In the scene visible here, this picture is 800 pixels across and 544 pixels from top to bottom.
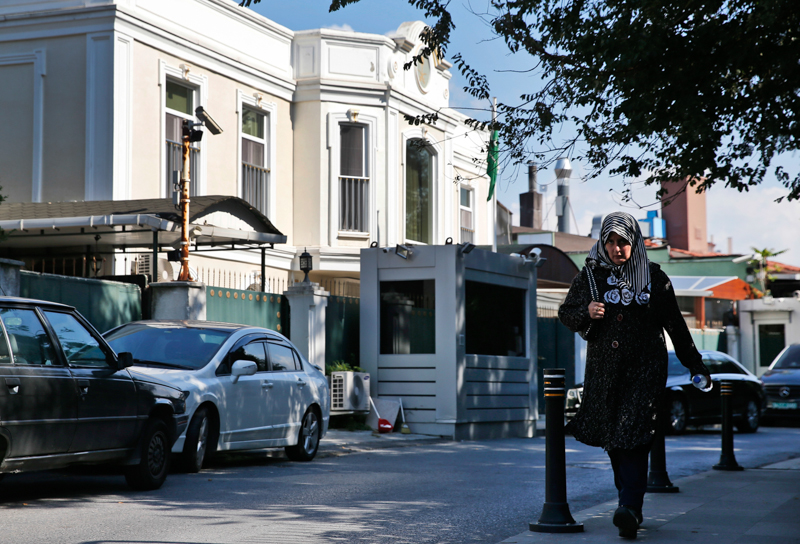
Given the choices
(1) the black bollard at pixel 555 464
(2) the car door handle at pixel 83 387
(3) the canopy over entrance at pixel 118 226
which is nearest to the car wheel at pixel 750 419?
(3) the canopy over entrance at pixel 118 226

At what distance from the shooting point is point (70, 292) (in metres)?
12.3

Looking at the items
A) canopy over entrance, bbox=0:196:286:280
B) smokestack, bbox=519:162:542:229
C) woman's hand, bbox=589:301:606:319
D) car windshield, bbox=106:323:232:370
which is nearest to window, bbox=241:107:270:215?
canopy over entrance, bbox=0:196:286:280

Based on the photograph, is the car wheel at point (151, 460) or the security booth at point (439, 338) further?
the security booth at point (439, 338)

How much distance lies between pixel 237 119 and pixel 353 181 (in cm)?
Result: 310

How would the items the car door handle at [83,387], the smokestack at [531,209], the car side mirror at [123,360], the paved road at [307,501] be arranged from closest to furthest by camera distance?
the paved road at [307,501] < the car door handle at [83,387] < the car side mirror at [123,360] < the smokestack at [531,209]

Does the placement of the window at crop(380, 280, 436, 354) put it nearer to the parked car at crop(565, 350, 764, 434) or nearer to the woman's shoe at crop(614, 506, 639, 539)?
the parked car at crop(565, 350, 764, 434)

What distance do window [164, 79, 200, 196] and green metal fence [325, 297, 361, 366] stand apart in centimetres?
399

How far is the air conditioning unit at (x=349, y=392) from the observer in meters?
15.8

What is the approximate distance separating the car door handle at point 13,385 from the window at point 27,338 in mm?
209

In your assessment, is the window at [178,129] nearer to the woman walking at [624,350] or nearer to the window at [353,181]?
the window at [353,181]

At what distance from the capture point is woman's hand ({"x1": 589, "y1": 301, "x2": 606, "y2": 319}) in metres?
6.13

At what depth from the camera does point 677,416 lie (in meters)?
19.1

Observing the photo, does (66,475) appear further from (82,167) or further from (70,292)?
(82,167)

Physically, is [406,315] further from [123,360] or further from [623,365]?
[623,365]
